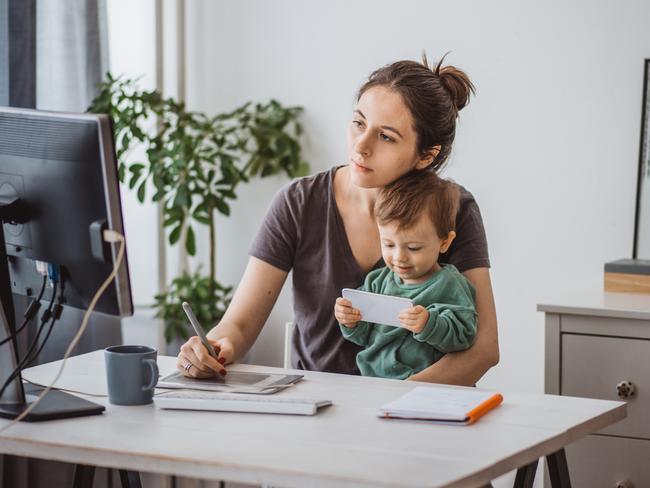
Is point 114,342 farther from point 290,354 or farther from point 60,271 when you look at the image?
point 60,271

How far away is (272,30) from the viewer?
3535 mm

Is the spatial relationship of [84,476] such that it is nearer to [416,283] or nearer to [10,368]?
[10,368]

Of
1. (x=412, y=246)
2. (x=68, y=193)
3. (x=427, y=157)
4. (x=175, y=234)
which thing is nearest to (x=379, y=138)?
(x=427, y=157)

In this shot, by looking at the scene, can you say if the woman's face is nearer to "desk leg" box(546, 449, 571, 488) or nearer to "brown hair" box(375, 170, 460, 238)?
"brown hair" box(375, 170, 460, 238)

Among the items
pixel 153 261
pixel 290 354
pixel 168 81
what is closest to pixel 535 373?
pixel 290 354

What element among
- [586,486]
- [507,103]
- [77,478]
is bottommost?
[586,486]

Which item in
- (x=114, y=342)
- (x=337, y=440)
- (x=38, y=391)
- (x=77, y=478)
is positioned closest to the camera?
(x=337, y=440)

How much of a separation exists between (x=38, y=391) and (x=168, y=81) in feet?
7.46

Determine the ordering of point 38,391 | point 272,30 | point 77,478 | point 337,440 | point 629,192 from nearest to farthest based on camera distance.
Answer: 1. point 337,440
2. point 38,391
3. point 77,478
4. point 629,192
5. point 272,30

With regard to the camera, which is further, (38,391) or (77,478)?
(77,478)

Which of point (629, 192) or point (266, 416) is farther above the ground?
point (629, 192)

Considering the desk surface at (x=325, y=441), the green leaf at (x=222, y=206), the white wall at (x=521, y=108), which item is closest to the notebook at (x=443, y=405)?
the desk surface at (x=325, y=441)

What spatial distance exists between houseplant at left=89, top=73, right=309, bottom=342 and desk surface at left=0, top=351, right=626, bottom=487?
1843mm

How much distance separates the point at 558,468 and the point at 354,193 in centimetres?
80
